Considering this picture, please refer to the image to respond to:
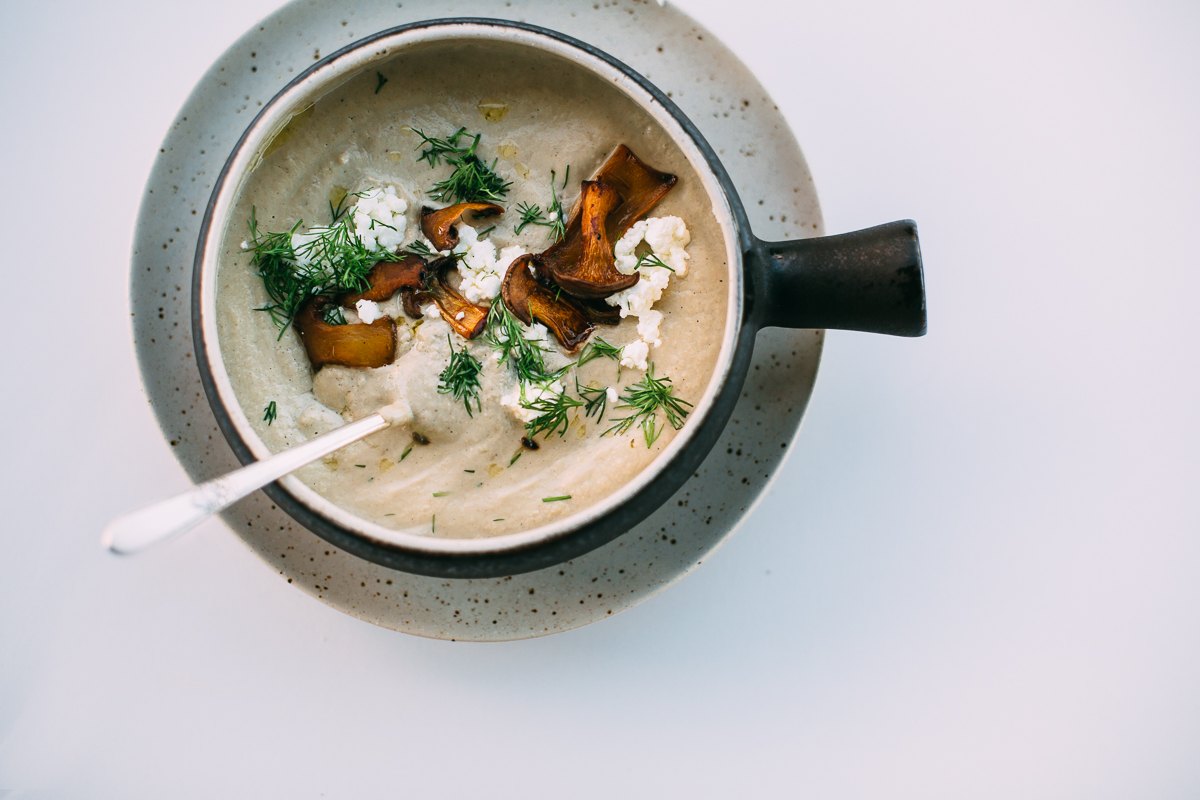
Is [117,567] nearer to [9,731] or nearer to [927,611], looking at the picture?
[9,731]

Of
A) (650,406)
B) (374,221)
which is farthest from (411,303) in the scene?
(650,406)

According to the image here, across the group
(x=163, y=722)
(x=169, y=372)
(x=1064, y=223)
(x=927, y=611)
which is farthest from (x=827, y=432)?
(x=163, y=722)

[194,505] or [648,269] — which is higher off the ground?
[648,269]

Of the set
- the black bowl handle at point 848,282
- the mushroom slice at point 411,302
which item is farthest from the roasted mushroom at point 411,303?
the black bowl handle at point 848,282

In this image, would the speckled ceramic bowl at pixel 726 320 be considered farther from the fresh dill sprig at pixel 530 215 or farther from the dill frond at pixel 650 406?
the fresh dill sprig at pixel 530 215

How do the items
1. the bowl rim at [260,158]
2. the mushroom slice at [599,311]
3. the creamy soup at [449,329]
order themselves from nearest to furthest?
1. the bowl rim at [260,158]
2. the creamy soup at [449,329]
3. the mushroom slice at [599,311]

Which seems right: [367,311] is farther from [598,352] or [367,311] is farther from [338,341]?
[598,352]
